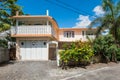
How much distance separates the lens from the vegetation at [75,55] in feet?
58.0

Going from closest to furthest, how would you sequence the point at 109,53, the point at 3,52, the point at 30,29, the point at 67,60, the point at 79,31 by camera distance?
the point at 67,60
the point at 109,53
the point at 3,52
the point at 30,29
the point at 79,31

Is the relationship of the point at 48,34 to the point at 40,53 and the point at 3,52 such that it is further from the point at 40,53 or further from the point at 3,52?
the point at 3,52

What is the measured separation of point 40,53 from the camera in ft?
82.8

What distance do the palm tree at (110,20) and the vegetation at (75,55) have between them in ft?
14.1

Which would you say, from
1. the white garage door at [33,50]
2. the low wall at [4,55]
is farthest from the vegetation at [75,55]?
the low wall at [4,55]

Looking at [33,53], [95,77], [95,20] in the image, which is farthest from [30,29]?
[95,77]

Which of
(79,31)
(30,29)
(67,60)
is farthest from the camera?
(79,31)

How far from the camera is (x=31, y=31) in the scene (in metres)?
25.2

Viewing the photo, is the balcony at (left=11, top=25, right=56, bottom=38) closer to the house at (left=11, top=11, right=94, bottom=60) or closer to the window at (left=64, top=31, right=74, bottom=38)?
the house at (left=11, top=11, right=94, bottom=60)

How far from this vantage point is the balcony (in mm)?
24984

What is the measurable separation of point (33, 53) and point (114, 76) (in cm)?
1317

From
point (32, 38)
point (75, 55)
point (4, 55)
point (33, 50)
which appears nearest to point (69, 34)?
point (32, 38)

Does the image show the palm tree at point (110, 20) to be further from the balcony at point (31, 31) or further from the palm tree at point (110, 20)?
the balcony at point (31, 31)

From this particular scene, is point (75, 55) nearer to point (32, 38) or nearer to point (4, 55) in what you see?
point (32, 38)
